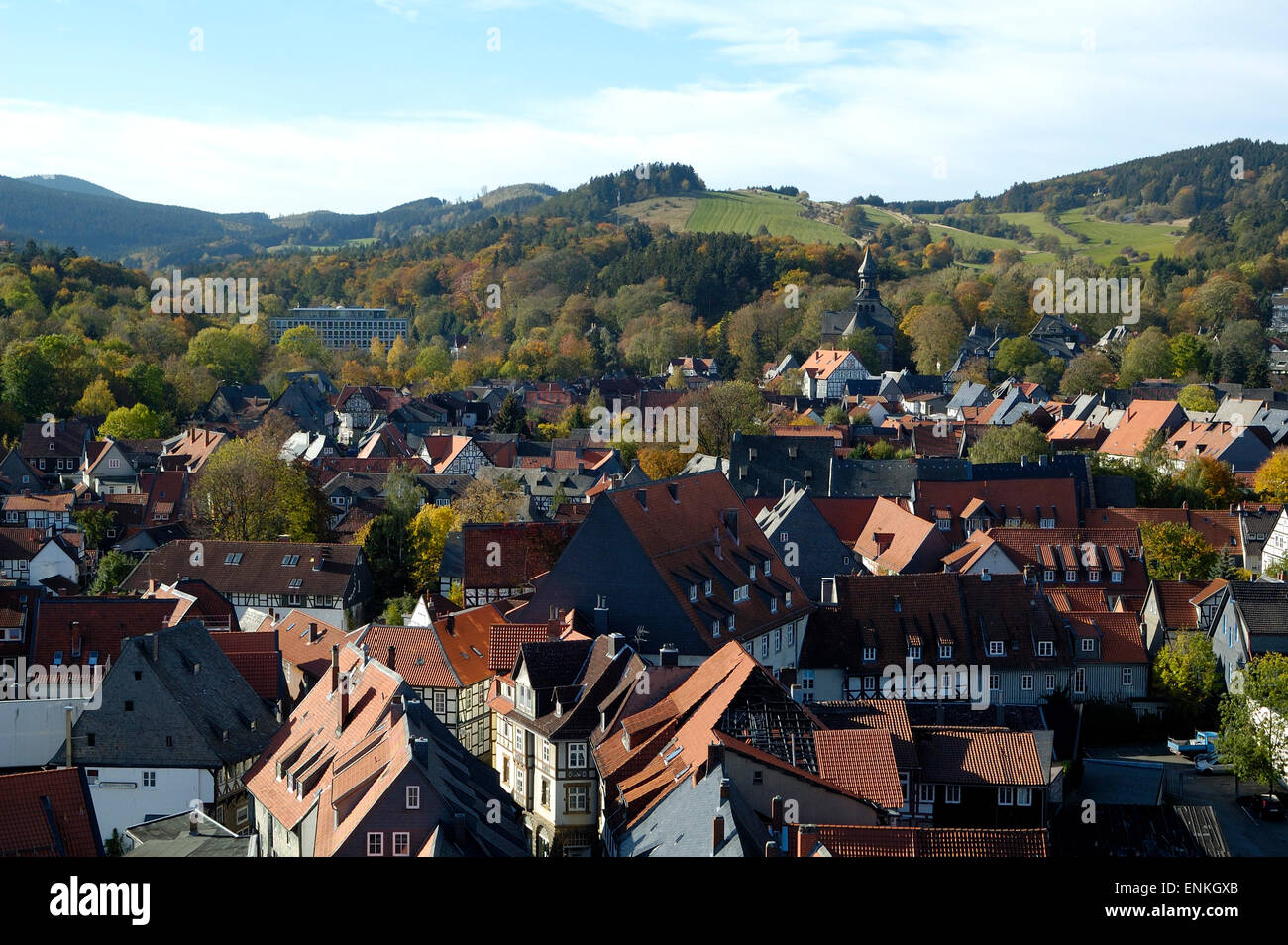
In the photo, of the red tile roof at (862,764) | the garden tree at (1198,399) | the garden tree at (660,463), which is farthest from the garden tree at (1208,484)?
the red tile roof at (862,764)

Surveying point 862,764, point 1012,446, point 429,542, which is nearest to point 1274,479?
point 1012,446

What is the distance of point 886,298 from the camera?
409 ft

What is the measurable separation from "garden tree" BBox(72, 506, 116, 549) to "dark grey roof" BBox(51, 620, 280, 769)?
2811 centimetres

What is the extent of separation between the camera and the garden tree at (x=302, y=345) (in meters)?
116

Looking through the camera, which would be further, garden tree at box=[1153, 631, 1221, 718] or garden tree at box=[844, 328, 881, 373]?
garden tree at box=[844, 328, 881, 373]

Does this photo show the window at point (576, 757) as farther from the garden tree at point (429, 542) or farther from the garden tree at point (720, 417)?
the garden tree at point (720, 417)

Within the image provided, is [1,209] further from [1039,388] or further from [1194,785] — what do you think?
[1194,785]

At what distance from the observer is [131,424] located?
78.9m

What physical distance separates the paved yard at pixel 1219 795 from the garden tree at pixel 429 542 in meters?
21.6

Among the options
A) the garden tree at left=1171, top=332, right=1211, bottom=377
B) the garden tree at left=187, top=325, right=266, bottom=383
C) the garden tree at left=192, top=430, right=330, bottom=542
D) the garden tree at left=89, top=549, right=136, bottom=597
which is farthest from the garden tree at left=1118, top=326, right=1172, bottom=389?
the garden tree at left=89, top=549, right=136, bottom=597

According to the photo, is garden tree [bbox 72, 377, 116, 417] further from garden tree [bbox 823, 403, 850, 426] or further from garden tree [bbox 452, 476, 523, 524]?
garden tree [bbox 823, 403, 850, 426]

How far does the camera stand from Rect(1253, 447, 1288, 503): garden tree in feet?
176

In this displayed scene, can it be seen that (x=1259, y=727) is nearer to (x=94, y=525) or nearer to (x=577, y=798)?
(x=577, y=798)
